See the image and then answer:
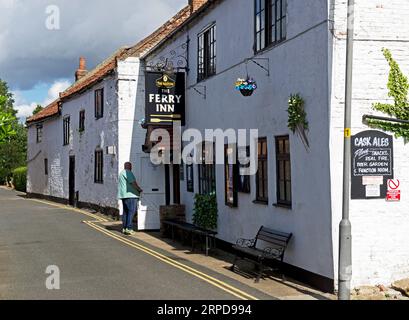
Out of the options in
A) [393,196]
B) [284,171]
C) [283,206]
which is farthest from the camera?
[284,171]

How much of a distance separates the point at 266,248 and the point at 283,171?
1.65 m

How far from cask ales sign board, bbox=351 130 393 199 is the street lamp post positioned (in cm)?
119

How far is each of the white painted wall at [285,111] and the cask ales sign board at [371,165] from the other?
1.71 ft

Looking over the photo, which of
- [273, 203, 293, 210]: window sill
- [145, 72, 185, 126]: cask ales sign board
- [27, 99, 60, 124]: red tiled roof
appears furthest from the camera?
[27, 99, 60, 124]: red tiled roof

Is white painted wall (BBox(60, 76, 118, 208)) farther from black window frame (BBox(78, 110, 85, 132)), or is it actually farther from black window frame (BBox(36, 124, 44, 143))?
black window frame (BBox(36, 124, 44, 143))

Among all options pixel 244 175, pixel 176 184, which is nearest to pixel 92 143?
pixel 176 184

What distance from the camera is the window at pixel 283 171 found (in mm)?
10430

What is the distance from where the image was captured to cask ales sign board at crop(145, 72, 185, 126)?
15547 millimetres

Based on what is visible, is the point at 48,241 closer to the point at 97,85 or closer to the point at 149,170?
the point at 149,170

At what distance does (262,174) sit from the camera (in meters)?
11.6
